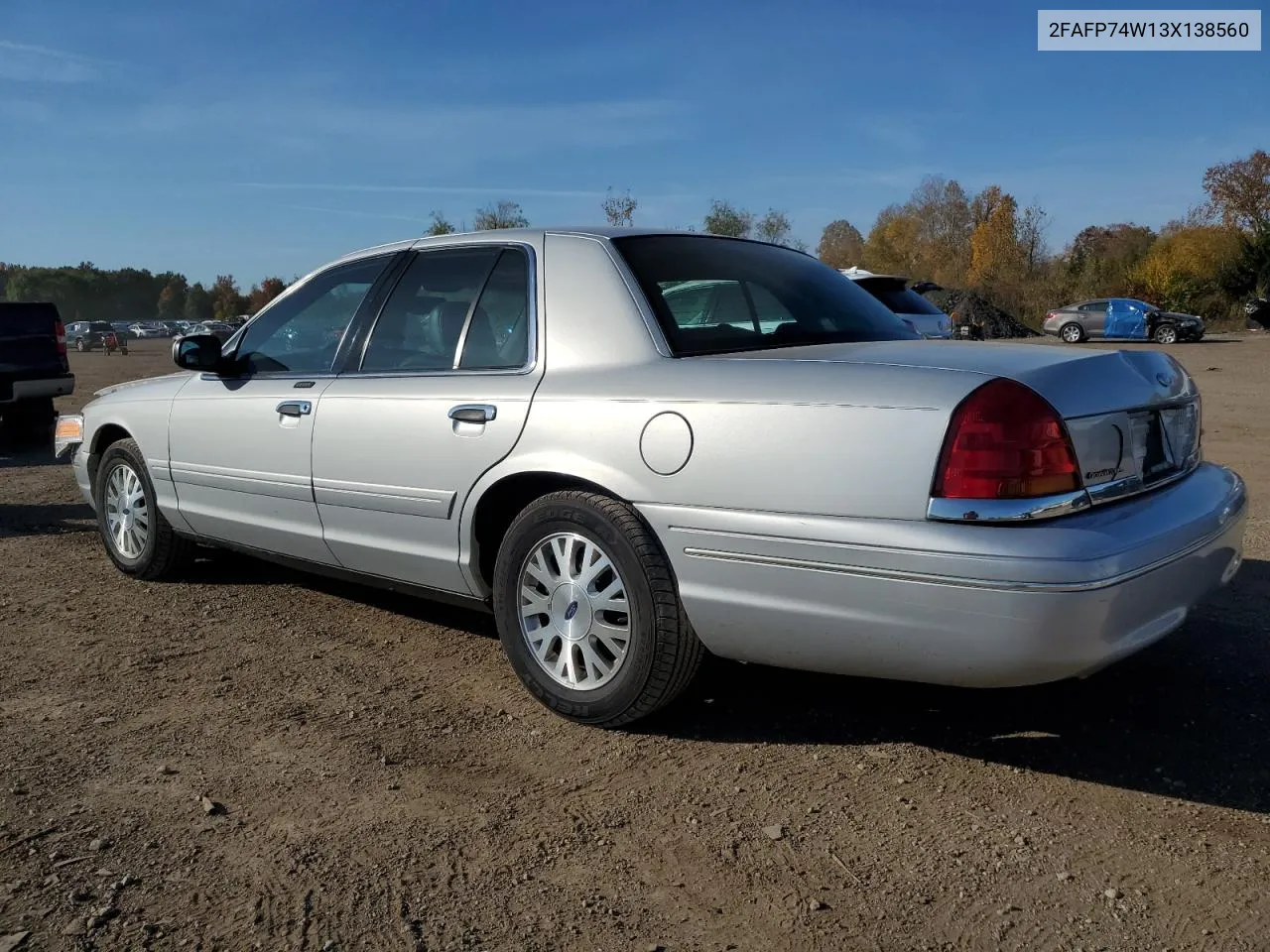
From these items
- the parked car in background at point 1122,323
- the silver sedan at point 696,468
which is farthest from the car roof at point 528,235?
the parked car in background at point 1122,323

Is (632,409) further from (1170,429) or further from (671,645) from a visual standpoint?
(1170,429)

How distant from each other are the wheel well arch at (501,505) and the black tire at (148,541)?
219 centimetres

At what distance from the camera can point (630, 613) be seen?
3.26m

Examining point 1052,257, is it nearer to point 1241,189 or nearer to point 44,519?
point 1241,189

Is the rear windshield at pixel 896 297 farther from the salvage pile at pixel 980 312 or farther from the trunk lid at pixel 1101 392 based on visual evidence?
the salvage pile at pixel 980 312

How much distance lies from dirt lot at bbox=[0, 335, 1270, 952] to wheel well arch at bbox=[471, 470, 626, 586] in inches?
19.0

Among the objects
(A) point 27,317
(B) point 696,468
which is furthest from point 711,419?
(A) point 27,317

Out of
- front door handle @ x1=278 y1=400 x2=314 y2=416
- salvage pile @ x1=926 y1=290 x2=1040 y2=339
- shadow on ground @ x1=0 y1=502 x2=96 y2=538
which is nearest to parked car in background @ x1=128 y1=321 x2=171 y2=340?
salvage pile @ x1=926 y1=290 x2=1040 y2=339

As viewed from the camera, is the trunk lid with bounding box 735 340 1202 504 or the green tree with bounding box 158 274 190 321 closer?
the trunk lid with bounding box 735 340 1202 504

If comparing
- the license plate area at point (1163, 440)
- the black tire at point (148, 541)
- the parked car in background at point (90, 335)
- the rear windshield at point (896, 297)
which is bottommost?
the black tire at point (148, 541)

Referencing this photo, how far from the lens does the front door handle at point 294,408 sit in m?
4.23

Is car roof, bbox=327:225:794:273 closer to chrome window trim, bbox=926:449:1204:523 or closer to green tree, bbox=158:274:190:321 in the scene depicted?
chrome window trim, bbox=926:449:1204:523

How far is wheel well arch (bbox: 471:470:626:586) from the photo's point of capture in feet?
11.5

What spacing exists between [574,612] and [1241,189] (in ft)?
216
